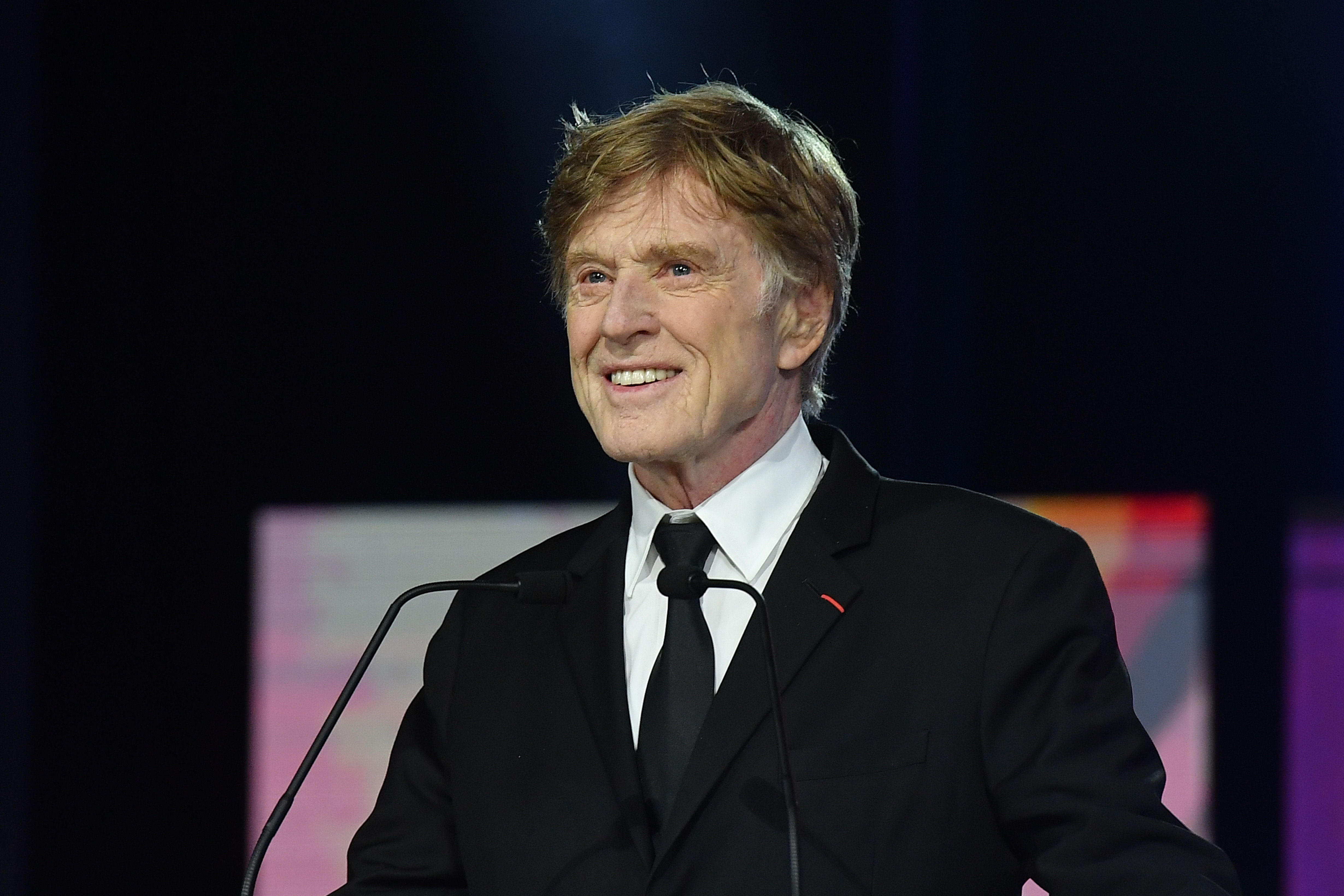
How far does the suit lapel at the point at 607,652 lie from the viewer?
1.43 m

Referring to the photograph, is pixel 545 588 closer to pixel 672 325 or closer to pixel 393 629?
pixel 672 325

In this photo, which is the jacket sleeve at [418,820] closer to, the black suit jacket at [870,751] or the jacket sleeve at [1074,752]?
the black suit jacket at [870,751]

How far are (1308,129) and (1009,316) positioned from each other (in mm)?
774

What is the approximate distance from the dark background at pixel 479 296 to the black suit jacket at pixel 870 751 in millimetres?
1648

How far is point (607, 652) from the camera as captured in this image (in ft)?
5.10

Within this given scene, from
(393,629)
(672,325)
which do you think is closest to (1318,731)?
(393,629)

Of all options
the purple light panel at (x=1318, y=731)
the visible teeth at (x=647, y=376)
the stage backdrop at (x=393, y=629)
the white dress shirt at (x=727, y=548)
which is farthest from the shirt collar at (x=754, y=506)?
the purple light panel at (x=1318, y=731)

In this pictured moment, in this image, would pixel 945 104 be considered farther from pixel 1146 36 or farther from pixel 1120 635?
pixel 1120 635

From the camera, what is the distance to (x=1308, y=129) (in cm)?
328

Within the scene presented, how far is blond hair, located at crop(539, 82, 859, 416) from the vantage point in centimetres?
156

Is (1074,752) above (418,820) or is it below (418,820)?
above

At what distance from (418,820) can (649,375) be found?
0.55 meters

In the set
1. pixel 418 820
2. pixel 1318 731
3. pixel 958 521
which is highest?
pixel 958 521

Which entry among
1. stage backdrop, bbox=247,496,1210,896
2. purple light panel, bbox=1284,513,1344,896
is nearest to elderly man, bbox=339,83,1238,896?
stage backdrop, bbox=247,496,1210,896
